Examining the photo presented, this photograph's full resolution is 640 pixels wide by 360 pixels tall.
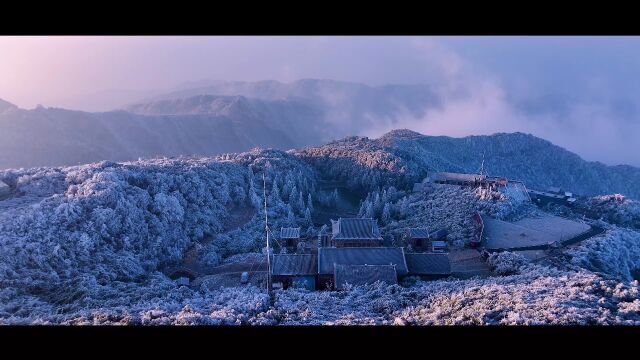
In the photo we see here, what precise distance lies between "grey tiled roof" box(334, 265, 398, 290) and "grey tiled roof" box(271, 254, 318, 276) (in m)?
3.18

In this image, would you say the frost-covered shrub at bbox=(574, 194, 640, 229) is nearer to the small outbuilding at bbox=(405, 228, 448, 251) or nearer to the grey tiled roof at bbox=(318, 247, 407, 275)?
the small outbuilding at bbox=(405, 228, 448, 251)

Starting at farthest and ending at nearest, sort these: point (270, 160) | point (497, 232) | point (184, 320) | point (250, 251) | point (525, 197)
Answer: point (270, 160)
point (525, 197)
point (497, 232)
point (250, 251)
point (184, 320)

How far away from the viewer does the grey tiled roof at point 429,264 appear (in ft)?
113

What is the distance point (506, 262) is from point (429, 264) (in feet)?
20.8

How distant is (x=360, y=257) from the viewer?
3572 centimetres

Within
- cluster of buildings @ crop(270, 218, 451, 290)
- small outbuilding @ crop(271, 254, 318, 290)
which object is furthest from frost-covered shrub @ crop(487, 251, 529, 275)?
small outbuilding @ crop(271, 254, 318, 290)

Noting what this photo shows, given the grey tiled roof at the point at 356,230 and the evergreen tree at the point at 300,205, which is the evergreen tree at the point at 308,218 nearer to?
the evergreen tree at the point at 300,205

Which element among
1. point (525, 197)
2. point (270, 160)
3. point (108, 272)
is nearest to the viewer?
point (108, 272)

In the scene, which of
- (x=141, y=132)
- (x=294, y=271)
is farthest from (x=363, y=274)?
(x=141, y=132)
